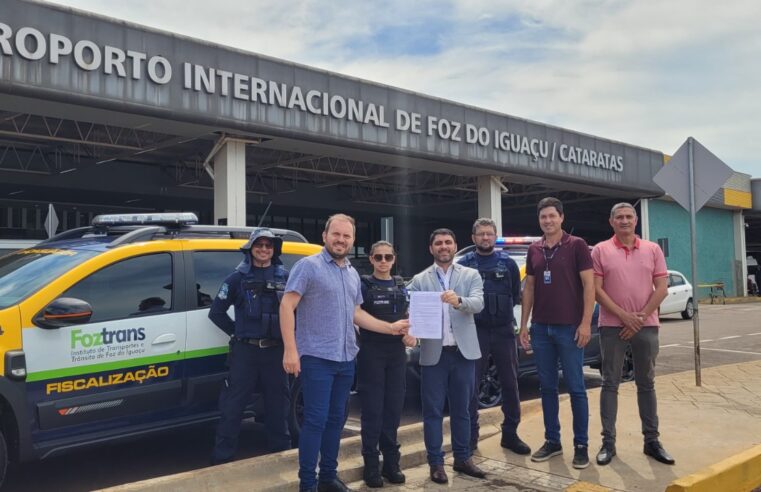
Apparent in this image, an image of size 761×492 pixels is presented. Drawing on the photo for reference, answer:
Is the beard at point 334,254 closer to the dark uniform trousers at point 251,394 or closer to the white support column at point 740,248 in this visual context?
the dark uniform trousers at point 251,394

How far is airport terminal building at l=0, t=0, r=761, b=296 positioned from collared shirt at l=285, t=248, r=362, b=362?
477 centimetres

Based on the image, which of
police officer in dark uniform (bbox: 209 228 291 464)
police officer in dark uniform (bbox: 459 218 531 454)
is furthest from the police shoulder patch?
police officer in dark uniform (bbox: 459 218 531 454)

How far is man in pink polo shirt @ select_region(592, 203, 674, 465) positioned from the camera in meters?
5.10

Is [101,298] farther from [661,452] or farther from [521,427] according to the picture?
[661,452]

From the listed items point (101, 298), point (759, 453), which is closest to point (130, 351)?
point (101, 298)

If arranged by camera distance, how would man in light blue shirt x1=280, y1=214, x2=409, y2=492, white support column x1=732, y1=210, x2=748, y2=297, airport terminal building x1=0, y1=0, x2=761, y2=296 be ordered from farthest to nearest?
white support column x1=732, y1=210, x2=748, y2=297, airport terminal building x1=0, y1=0, x2=761, y2=296, man in light blue shirt x1=280, y1=214, x2=409, y2=492

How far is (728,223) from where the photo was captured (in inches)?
1390

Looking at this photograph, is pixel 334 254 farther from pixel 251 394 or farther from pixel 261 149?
pixel 261 149

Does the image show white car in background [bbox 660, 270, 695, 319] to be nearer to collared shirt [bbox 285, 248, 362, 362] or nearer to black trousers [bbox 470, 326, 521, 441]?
black trousers [bbox 470, 326, 521, 441]

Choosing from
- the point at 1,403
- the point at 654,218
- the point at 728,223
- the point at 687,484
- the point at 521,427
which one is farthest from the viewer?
the point at 728,223

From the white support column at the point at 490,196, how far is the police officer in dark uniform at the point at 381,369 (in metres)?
18.7

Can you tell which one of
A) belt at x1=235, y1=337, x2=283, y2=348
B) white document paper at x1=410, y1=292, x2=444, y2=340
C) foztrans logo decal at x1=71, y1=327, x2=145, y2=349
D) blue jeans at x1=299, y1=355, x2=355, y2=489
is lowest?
blue jeans at x1=299, y1=355, x2=355, y2=489

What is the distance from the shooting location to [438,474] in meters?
4.73

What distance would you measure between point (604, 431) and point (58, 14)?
456 inches
